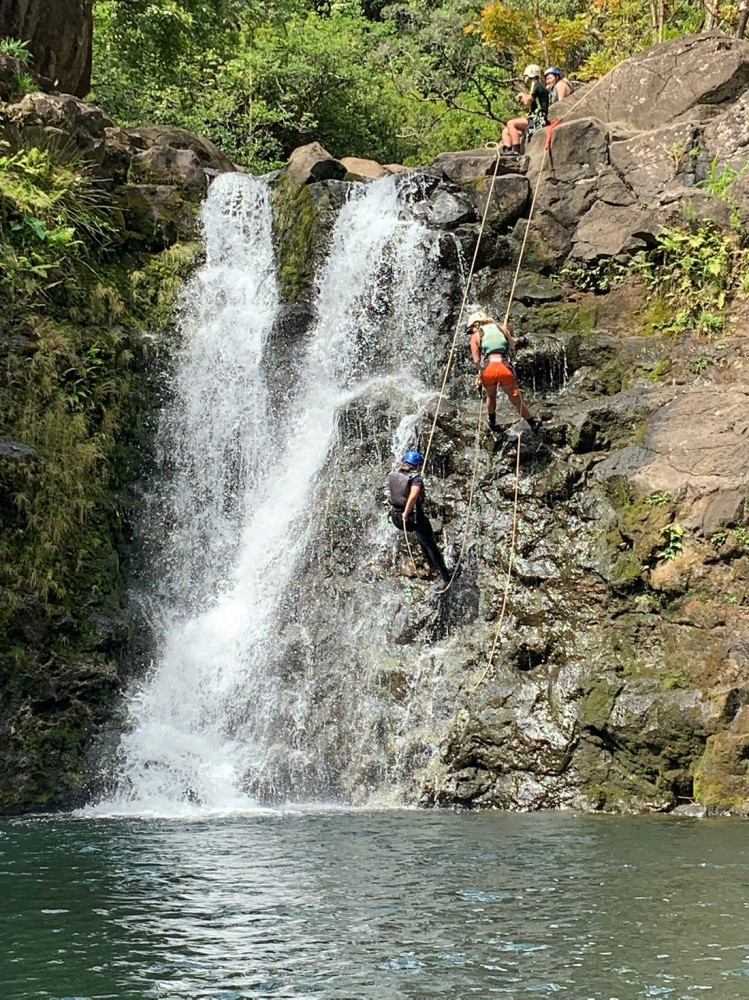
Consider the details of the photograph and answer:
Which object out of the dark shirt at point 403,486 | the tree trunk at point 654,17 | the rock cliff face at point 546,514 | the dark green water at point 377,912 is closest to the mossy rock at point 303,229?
the rock cliff face at point 546,514

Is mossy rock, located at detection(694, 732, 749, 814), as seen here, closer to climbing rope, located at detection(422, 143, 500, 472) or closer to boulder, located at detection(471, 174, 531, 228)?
climbing rope, located at detection(422, 143, 500, 472)

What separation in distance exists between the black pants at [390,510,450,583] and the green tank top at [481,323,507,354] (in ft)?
7.04

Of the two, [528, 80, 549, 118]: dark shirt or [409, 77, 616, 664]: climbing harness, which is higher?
[528, 80, 549, 118]: dark shirt

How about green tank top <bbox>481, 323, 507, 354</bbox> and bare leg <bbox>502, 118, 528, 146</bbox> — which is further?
bare leg <bbox>502, 118, 528, 146</bbox>

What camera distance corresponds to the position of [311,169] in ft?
59.1

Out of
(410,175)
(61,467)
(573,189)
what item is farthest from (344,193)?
(61,467)

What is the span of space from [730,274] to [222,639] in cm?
864

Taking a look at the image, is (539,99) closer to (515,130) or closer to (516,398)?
(515,130)

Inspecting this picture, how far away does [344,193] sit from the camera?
58.4 feet

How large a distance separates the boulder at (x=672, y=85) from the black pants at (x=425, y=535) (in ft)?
28.3

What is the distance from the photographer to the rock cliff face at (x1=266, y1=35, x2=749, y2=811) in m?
11.4

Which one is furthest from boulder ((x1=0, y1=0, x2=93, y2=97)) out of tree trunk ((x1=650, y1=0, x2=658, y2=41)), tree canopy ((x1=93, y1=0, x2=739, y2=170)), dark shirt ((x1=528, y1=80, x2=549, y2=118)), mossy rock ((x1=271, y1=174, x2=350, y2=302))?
tree trunk ((x1=650, y1=0, x2=658, y2=41))

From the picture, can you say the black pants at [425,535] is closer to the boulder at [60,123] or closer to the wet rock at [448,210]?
the wet rock at [448,210]

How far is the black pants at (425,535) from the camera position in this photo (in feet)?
42.1
